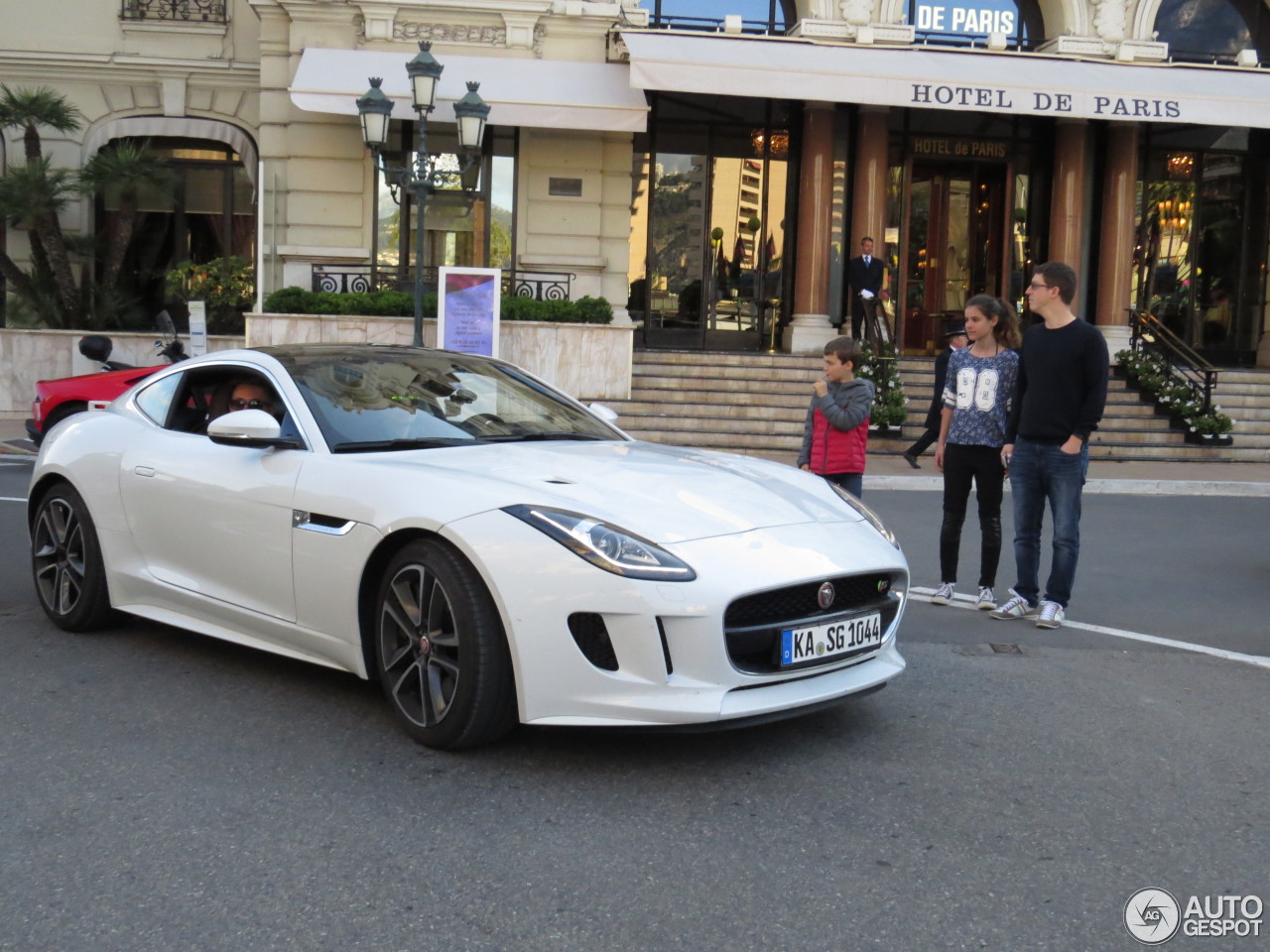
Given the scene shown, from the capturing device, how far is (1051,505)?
22.6 feet

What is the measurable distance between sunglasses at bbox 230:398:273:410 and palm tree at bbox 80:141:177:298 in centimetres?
1576

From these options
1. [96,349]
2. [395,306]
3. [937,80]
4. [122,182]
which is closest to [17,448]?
[96,349]

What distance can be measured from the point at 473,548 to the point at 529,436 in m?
1.19

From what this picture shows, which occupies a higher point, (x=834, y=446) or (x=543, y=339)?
(x=543, y=339)

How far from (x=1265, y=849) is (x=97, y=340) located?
15119 millimetres

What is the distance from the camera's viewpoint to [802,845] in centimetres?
365

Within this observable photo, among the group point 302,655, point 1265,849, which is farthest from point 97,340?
point 1265,849

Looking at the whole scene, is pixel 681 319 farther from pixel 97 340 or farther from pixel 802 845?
pixel 802 845

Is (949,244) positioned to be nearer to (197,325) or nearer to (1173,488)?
(1173,488)

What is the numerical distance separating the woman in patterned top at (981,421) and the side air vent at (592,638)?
11.7 feet

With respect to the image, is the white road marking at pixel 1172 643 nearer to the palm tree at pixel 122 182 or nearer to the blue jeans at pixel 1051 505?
the blue jeans at pixel 1051 505

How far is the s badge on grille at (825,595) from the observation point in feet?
14.2

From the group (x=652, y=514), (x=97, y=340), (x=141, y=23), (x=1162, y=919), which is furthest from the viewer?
(x=141, y=23)

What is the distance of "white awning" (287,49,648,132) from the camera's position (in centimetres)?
1861
